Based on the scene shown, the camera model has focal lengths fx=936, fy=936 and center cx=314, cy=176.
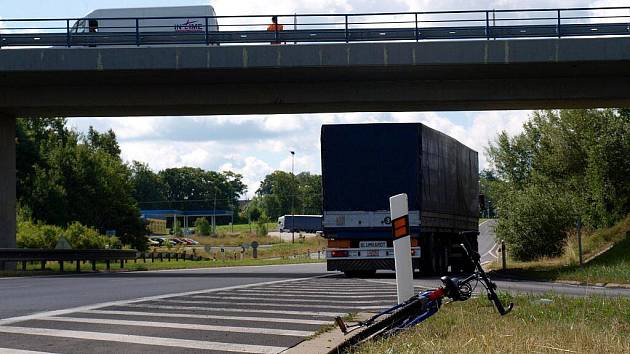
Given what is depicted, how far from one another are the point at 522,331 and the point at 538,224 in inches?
1165

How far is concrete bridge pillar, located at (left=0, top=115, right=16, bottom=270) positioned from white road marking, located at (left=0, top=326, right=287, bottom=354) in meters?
23.5

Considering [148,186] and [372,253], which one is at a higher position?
[148,186]

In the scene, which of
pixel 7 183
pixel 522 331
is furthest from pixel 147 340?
pixel 7 183

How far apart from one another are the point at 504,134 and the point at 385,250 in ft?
127

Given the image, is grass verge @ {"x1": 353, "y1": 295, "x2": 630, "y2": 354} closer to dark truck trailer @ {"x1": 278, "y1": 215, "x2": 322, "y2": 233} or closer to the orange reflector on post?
the orange reflector on post

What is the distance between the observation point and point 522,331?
26.2 ft

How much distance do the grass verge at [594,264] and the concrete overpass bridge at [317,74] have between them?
Answer: 5044 mm

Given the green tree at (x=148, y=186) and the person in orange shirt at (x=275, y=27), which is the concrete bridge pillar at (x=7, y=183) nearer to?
the person in orange shirt at (x=275, y=27)

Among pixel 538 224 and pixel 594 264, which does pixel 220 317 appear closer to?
pixel 594 264

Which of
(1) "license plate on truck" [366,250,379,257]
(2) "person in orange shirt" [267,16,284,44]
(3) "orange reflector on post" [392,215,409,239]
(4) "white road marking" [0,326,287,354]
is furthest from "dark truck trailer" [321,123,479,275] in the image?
(4) "white road marking" [0,326,287,354]

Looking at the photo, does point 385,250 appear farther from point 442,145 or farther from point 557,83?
point 557,83

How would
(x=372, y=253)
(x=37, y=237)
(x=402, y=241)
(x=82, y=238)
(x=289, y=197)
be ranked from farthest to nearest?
(x=289, y=197) → (x=82, y=238) → (x=37, y=237) → (x=372, y=253) → (x=402, y=241)

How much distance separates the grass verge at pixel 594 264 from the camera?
22.0 metres

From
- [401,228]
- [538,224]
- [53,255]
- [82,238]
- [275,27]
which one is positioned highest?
[275,27]
